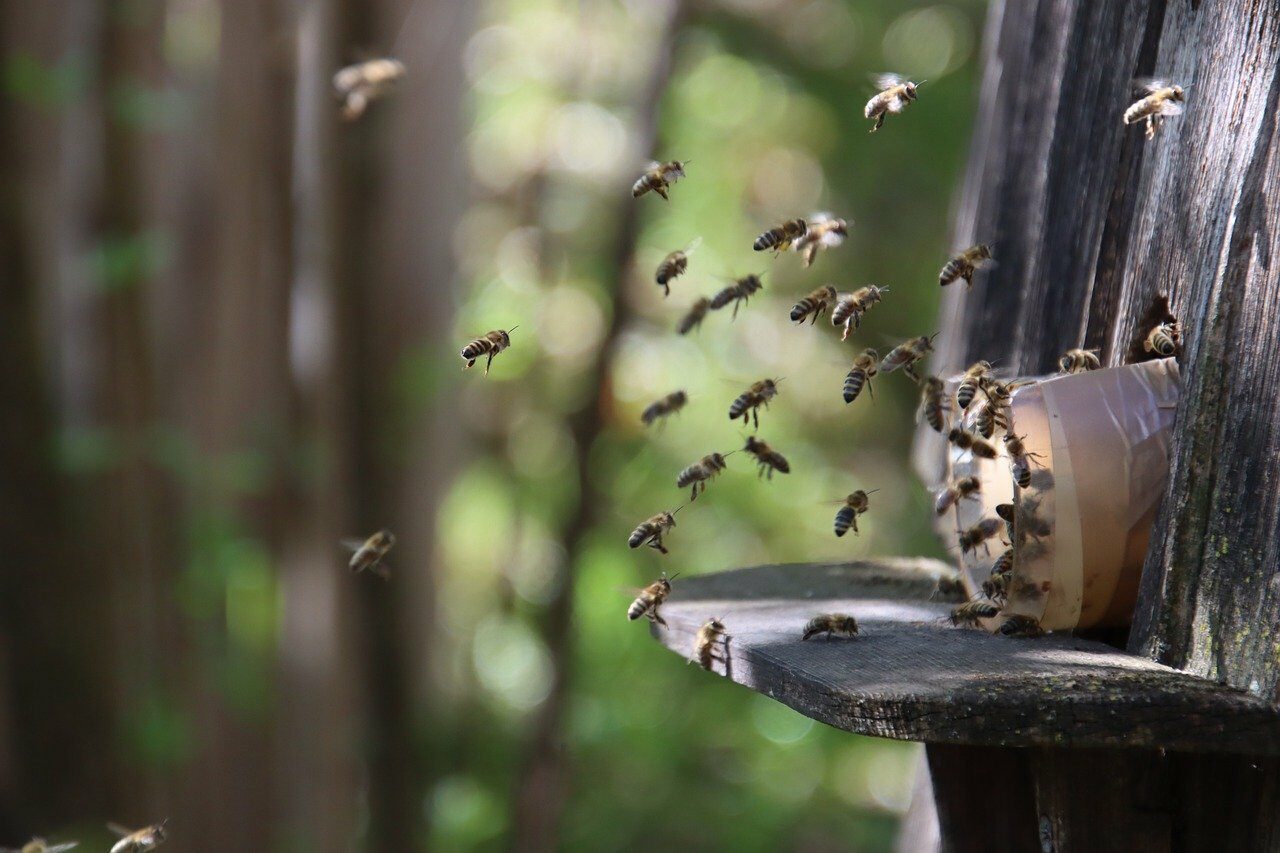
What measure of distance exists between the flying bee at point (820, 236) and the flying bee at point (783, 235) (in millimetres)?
15

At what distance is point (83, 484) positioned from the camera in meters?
6.21

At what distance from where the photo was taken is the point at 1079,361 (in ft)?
7.53

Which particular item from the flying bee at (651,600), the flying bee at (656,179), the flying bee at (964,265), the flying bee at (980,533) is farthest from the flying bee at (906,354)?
the flying bee at (656,179)

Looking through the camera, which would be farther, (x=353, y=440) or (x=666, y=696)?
(x=666, y=696)

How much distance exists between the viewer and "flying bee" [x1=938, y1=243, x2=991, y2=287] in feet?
8.13

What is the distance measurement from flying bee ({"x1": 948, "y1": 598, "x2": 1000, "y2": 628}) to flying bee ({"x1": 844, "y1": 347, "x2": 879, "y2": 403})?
645 millimetres

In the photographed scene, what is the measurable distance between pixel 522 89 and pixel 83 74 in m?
8.15

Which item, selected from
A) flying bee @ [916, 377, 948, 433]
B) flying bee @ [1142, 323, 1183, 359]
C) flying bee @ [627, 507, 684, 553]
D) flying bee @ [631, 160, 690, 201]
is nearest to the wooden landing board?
flying bee @ [1142, 323, 1183, 359]

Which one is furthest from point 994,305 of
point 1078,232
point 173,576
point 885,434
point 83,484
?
point 885,434

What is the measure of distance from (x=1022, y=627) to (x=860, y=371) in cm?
85

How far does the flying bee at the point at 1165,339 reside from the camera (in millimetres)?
2088

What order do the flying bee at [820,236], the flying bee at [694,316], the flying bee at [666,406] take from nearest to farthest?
the flying bee at [820,236] < the flying bee at [694,316] < the flying bee at [666,406]

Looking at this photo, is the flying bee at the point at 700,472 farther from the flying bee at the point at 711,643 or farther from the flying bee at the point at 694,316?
the flying bee at the point at 711,643

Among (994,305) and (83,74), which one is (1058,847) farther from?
(83,74)
